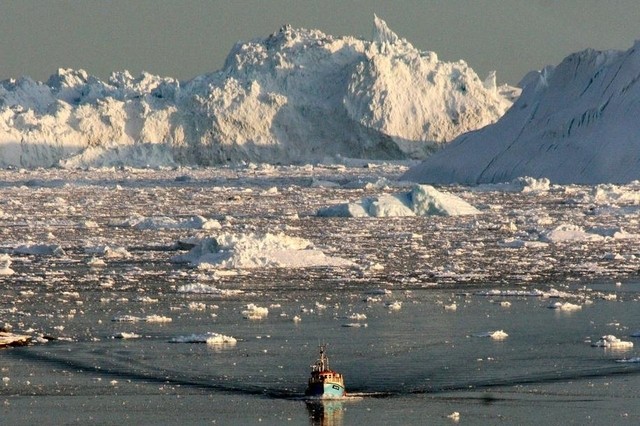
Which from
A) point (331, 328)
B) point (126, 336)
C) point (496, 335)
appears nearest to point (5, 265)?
point (126, 336)

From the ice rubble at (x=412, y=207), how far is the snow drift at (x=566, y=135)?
8.74m

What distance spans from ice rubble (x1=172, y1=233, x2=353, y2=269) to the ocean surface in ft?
1.10

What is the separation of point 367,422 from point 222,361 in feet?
8.77

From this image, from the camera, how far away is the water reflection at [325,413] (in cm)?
995

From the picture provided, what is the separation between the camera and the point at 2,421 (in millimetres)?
9820

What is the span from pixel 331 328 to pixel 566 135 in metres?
25.7

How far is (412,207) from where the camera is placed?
30094 mm

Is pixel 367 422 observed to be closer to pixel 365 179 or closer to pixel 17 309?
pixel 17 309

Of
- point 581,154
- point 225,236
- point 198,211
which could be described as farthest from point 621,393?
point 581,154

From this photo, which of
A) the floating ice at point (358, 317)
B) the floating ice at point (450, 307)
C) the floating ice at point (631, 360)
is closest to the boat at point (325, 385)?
the floating ice at point (631, 360)

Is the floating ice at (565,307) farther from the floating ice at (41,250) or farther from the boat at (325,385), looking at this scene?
the floating ice at (41,250)

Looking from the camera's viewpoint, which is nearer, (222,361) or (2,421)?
(2,421)

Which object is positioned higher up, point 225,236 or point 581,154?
point 581,154

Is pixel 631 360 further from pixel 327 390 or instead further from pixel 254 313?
pixel 254 313
